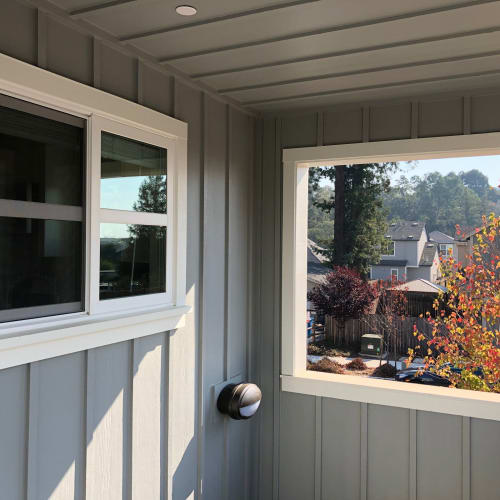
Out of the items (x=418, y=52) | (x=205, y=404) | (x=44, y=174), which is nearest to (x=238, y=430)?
(x=205, y=404)

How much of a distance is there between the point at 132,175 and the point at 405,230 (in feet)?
11.8

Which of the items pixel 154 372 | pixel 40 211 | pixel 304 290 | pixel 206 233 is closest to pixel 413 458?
pixel 304 290

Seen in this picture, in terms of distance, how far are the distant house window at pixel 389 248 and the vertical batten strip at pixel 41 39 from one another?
12.8 feet

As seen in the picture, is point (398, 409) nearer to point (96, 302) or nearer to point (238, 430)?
point (238, 430)

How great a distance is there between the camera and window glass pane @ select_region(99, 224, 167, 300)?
2.24 m

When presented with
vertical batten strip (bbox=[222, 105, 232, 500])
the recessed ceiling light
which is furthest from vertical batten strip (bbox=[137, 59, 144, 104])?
vertical batten strip (bbox=[222, 105, 232, 500])

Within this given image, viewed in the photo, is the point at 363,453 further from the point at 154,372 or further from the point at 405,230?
the point at 405,230

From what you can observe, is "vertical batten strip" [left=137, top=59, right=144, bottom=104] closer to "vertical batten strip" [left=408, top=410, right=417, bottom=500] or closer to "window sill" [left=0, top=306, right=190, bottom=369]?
"window sill" [left=0, top=306, right=190, bottom=369]

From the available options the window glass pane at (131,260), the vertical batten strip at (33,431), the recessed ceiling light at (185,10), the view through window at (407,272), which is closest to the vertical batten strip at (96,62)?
the recessed ceiling light at (185,10)

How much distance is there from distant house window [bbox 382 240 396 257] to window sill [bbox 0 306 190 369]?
9.90 ft

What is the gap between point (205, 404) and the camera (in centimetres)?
293

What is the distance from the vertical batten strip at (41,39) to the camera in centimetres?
188

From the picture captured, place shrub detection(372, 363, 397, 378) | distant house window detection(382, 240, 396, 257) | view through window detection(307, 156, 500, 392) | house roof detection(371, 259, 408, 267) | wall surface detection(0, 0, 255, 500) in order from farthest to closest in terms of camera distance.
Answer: distant house window detection(382, 240, 396, 257)
house roof detection(371, 259, 408, 267)
view through window detection(307, 156, 500, 392)
shrub detection(372, 363, 397, 378)
wall surface detection(0, 0, 255, 500)

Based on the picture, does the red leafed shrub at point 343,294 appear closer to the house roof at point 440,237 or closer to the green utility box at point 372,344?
the green utility box at point 372,344
